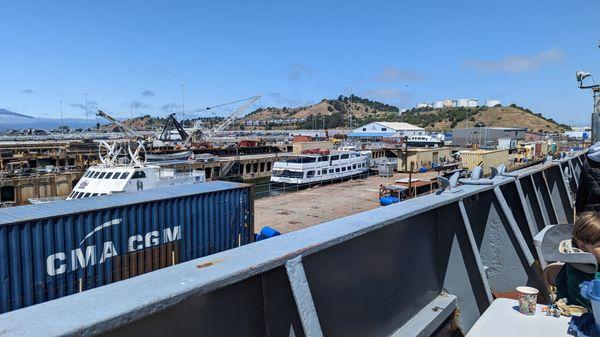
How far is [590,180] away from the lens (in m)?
5.66

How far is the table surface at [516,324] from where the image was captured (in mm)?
3055

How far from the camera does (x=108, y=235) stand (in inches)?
A: 494

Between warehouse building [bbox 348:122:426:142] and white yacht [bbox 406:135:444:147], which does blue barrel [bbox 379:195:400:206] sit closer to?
white yacht [bbox 406:135:444:147]

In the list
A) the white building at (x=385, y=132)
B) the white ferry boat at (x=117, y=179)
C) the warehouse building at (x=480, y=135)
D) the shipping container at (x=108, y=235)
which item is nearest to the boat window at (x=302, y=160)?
the white ferry boat at (x=117, y=179)

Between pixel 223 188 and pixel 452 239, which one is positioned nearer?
pixel 452 239

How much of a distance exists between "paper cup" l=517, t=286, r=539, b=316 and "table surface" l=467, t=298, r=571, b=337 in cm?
4

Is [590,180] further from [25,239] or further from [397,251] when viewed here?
[25,239]

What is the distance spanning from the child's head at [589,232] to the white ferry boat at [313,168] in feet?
148

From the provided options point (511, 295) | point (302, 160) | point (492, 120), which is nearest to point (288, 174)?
point (302, 160)

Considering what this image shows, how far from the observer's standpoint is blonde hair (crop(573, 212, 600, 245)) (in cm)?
288

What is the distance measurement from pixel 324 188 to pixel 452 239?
44.2 metres

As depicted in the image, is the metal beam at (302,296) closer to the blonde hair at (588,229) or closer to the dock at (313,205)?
the blonde hair at (588,229)

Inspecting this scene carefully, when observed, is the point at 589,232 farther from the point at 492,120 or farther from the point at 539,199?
the point at 492,120

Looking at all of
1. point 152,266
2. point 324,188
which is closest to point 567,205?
point 152,266
